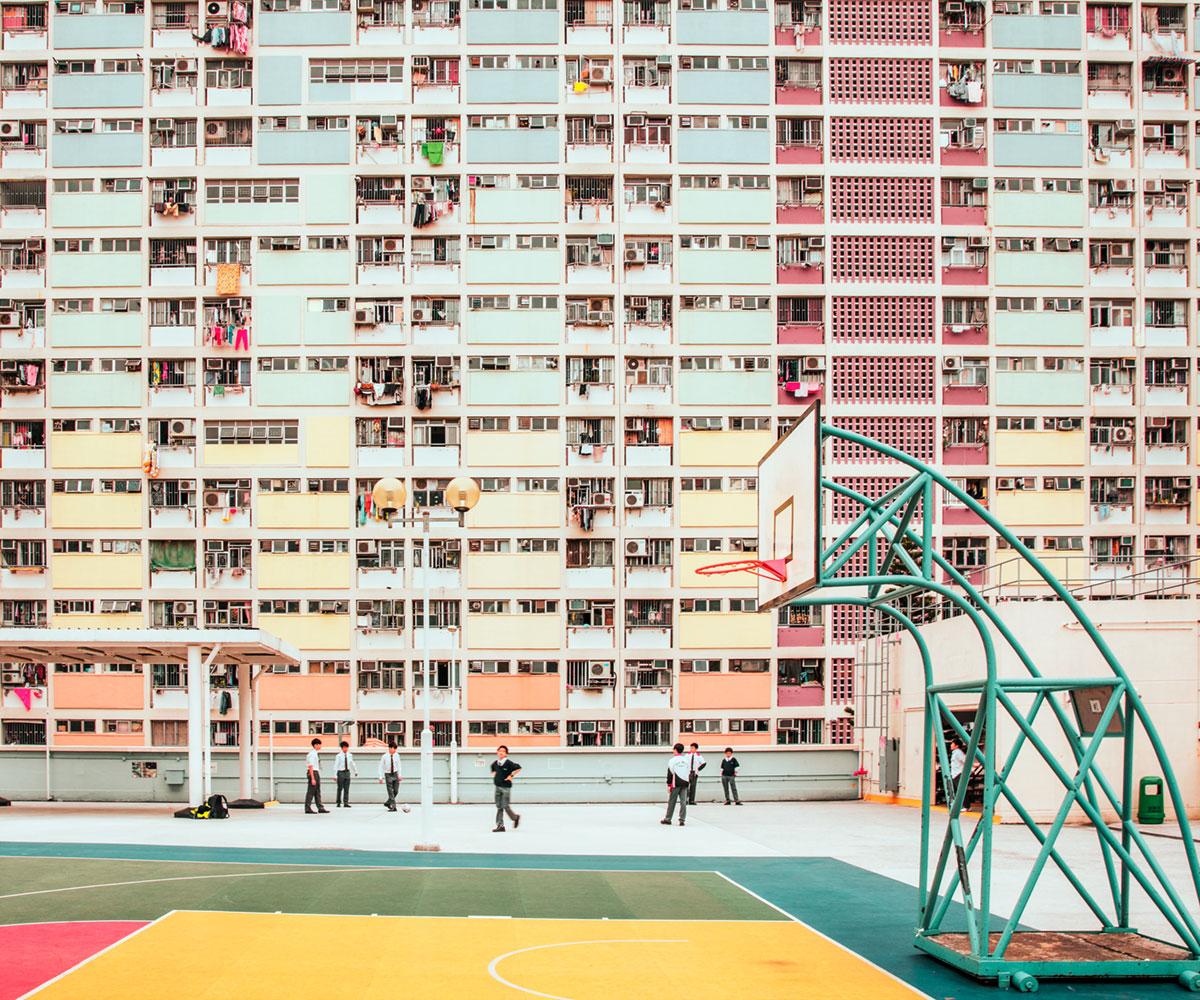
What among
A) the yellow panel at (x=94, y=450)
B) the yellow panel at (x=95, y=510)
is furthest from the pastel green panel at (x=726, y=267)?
the yellow panel at (x=95, y=510)

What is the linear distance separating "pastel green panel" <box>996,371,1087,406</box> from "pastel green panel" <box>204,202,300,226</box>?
80.2 ft

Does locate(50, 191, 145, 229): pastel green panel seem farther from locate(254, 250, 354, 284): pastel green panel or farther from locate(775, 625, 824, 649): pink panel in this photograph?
locate(775, 625, 824, 649): pink panel

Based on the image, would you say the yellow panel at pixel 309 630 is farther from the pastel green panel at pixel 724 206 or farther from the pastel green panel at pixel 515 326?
the pastel green panel at pixel 724 206

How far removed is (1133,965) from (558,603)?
36.7 meters

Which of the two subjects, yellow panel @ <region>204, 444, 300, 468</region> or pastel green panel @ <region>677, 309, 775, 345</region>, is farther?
pastel green panel @ <region>677, 309, 775, 345</region>

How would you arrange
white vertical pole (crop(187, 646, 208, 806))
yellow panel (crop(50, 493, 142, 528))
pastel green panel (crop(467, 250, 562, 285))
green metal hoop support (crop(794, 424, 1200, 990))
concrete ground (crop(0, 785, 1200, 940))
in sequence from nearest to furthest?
1. green metal hoop support (crop(794, 424, 1200, 990))
2. concrete ground (crop(0, 785, 1200, 940))
3. white vertical pole (crop(187, 646, 208, 806))
4. yellow panel (crop(50, 493, 142, 528))
5. pastel green panel (crop(467, 250, 562, 285))

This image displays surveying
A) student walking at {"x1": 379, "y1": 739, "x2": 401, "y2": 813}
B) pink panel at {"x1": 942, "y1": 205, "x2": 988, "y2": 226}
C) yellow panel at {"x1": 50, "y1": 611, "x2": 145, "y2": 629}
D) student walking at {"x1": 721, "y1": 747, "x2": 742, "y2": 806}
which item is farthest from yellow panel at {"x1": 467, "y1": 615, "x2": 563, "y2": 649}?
pink panel at {"x1": 942, "y1": 205, "x2": 988, "y2": 226}

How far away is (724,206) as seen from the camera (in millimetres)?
52062

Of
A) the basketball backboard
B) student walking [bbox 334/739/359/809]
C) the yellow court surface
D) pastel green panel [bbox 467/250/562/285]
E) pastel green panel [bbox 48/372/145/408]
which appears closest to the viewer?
the yellow court surface

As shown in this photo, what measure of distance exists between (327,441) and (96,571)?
8.73 m

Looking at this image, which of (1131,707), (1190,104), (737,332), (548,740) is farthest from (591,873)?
(1190,104)

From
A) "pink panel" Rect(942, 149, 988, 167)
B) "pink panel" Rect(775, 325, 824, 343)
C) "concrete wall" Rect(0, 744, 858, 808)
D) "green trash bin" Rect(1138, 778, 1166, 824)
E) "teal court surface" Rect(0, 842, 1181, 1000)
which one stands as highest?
"pink panel" Rect(942, 149, 988, 167)

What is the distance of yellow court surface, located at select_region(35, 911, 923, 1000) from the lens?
1391 cm

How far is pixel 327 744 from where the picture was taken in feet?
163
